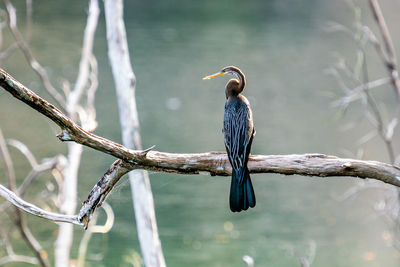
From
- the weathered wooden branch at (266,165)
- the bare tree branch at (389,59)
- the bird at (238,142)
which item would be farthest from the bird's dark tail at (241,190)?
the bare tree branch at (389,59)

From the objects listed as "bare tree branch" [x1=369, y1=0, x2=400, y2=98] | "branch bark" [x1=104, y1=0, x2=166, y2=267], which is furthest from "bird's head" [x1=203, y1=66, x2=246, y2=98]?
"bare tree branch" [x1=369, y1=0, x2=400, y2=98]

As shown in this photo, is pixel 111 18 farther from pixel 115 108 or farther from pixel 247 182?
pixel 115 108

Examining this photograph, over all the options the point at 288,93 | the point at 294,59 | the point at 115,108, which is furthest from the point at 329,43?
the point at 115,108

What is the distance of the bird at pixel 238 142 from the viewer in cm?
291

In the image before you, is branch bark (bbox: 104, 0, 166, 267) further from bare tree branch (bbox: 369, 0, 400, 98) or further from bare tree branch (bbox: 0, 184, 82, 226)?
bare tree branch (bbox: 369, 0, 400, 98)

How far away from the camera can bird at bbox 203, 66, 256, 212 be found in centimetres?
291

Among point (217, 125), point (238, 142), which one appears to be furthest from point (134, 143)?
point (217, 125)

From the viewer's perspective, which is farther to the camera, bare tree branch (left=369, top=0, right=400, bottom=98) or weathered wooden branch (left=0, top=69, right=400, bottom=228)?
bare tree branch (left=369, top=0, right=400, bottom=98)

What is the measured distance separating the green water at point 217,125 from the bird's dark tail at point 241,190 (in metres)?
0.59

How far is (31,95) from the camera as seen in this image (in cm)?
221

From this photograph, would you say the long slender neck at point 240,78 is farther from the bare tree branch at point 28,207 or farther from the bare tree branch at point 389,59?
the bare tree branch at point 28,207

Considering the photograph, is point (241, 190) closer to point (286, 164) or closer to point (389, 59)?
point (286, 164)

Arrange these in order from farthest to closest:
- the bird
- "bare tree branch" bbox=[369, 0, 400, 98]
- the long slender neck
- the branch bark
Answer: "bare tree branch" bbox=[369, 0, 400, 98] → the branch bark → the long slender neck → the bird

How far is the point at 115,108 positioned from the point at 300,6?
12285mm
